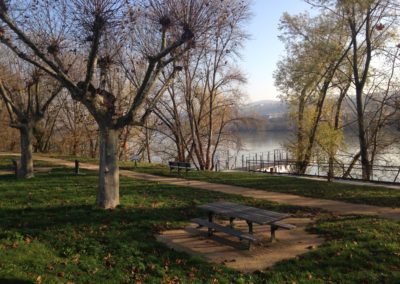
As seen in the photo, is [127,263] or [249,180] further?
[249,180]

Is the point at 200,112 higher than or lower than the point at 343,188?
higher

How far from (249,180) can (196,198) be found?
5302 mm

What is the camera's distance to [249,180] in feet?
57.3

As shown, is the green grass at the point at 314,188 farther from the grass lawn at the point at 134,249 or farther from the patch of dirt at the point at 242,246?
the patch of dirt at the point at 242,246

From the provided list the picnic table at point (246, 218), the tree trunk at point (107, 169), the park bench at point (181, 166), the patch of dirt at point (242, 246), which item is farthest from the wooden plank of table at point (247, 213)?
the park bench at point (181, 166)

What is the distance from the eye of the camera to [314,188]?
1526 cm

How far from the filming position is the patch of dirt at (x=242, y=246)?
727 cm

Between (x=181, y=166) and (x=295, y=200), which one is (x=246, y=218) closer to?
(x=295, y=200)

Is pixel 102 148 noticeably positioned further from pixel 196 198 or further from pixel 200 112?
pixel 200 112

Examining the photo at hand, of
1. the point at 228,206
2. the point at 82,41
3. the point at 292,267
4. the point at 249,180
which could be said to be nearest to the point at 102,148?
the point at 82,41

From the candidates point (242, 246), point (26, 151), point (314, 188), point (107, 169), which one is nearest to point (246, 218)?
point (242, 246)

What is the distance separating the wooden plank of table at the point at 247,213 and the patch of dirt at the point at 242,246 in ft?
1.82

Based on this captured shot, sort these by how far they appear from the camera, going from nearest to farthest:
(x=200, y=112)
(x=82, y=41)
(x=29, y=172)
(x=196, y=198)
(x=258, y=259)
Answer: (x=258, y=259), (x=82, y=41), (x=196, y=198), (x=29, y=172), (x=200, y=112)

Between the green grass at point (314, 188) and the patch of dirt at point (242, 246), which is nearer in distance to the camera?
the patch of dirt at point (242, 246)
